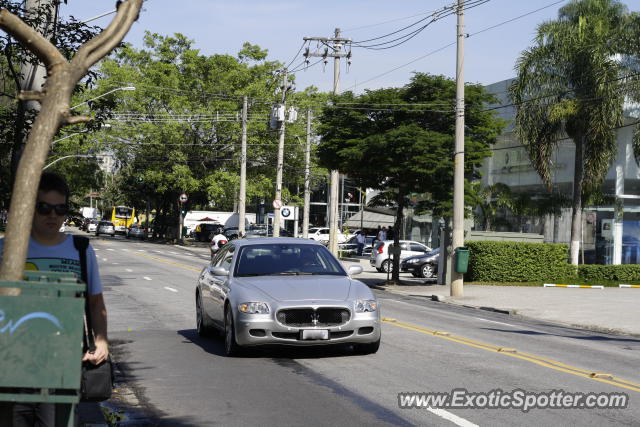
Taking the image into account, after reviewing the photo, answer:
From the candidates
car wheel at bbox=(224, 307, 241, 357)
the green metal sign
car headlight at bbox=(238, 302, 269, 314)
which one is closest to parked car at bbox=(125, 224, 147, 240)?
car wheel at bbox=(224, 307, 241, 357)

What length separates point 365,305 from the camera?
1184cm

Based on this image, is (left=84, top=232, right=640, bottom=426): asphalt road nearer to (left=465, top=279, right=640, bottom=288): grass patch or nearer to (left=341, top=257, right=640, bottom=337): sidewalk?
(left=341, top=257, right=640, bottom=337): sidewalk

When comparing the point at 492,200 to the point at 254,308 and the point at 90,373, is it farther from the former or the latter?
the point at 90,373

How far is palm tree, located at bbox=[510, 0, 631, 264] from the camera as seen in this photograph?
34.4 meters

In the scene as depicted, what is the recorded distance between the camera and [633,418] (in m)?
8.19

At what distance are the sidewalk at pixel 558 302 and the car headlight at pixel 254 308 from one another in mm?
9364

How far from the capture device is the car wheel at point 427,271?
38.2 m

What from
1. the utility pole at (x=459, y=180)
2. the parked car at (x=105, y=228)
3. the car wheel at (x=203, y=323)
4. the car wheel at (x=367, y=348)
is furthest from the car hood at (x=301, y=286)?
the parked car at (x=105, y=228)

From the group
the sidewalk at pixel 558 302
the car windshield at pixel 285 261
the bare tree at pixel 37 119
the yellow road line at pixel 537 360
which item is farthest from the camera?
the sidewalk at pixel 558 302

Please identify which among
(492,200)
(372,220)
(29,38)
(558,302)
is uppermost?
(492,200)

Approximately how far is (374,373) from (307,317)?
136cm

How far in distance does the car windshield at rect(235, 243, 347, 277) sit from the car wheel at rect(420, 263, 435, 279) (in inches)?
994

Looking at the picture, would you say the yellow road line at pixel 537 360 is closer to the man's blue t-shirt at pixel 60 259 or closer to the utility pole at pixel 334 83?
the man's blue t-shirt at pixel 60 259

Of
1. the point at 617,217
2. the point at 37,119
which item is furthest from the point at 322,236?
the point at 37,119
